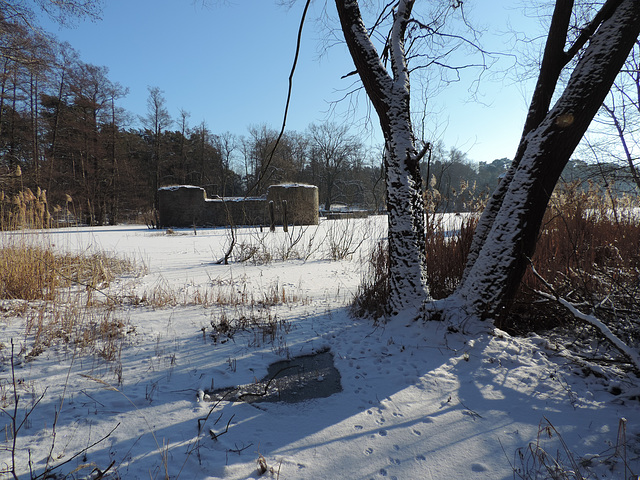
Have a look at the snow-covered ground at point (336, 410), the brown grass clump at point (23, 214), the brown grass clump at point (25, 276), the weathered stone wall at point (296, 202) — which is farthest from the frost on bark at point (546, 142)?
the weathered stone wall at point (296, 202)

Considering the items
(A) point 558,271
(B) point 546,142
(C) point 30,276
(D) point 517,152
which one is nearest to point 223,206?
(C) point 30,276

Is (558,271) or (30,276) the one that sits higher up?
(558,271)

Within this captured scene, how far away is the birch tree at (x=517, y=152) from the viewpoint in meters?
2.19

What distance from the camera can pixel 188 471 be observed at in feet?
4.50

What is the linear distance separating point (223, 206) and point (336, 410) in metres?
17.4

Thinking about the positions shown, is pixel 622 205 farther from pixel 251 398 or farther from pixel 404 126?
pixel 251 398

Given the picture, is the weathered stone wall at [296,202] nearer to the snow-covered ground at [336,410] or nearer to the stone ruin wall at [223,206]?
the stone ruin wall at [223,206]

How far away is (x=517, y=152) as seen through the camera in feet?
9.54

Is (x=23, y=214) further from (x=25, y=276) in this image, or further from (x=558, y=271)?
(x=558, y=271)

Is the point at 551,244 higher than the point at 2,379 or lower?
higher

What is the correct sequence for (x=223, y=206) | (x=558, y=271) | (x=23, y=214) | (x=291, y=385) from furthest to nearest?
(x=223, y=206) → (x=23, y=214) → (x=558, y=271) → (x=291, y=385)

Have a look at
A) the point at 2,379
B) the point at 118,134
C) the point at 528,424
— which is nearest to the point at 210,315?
the point at 2,379

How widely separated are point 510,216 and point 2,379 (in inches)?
146

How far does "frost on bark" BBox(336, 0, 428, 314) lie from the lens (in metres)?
3.00
